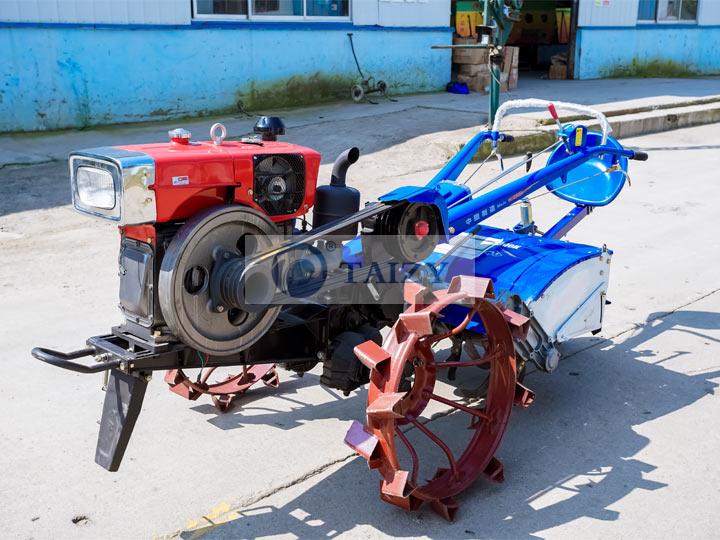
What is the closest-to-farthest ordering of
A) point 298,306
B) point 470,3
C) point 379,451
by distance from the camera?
point 379,451, point 298,306, point 470,3

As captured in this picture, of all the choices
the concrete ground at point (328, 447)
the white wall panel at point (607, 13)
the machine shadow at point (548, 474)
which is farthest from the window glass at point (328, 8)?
the machine shadow at point (548, 474)

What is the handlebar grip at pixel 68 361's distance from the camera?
10.1ft

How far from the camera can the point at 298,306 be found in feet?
12.5

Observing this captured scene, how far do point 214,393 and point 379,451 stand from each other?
1.34 m

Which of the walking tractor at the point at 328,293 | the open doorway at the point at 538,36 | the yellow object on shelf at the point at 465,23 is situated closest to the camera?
the walking tractor at the point at 328,293

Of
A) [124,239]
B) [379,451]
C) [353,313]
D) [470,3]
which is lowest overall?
[379,451]

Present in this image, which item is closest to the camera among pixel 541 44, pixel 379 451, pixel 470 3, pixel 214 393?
pixel 379 451

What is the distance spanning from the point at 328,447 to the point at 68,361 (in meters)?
1.33

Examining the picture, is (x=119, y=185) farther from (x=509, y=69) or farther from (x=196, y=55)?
(x=509, y=69)

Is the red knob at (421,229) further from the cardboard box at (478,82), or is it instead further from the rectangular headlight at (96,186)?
the cardboard box at (478,82)

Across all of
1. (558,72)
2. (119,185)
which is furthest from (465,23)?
(119,185)

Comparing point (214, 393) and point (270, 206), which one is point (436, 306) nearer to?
point (270, 206)

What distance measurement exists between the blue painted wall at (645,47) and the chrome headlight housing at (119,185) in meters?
16.1

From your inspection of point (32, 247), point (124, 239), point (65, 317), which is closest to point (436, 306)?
point (124, 239)
